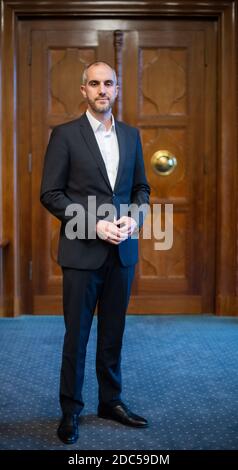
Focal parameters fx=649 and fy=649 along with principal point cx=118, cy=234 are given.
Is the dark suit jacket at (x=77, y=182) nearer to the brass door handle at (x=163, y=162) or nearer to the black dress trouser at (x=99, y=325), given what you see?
the black dress trouser at (x=99, y=325)

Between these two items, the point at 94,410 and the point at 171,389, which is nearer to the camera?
the point at 94,410

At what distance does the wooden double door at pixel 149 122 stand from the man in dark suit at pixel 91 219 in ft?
7.77

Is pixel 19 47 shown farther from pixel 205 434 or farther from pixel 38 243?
pixel 205 434

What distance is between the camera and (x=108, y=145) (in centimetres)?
290

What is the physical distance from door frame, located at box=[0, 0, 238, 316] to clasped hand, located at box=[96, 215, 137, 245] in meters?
2.51

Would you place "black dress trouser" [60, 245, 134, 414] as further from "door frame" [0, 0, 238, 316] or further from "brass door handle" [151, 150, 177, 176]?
"brass door handle" [151, 150, 177, 176]

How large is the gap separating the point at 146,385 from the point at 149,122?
2.44 metres

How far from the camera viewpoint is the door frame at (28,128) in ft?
16.6

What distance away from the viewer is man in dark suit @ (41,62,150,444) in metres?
2.77

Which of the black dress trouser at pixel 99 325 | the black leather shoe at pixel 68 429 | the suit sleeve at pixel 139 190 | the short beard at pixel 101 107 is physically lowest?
the black leather shoe at pixel 68 429

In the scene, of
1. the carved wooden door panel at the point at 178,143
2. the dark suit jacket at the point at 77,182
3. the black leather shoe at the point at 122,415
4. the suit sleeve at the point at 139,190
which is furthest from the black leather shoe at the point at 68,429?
the carved wooden door panel at the point at 178,143

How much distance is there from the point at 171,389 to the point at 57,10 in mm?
3116

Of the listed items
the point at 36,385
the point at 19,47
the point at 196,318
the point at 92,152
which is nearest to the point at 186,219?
the point at 196,318

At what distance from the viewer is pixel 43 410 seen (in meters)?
3.17
